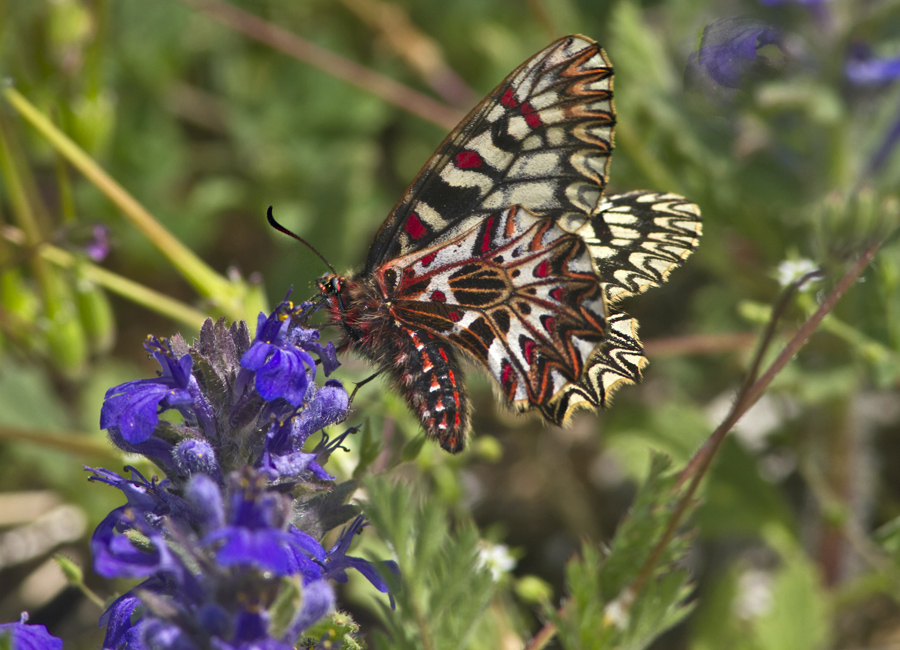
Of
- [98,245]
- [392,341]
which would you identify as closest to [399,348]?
[392,341]

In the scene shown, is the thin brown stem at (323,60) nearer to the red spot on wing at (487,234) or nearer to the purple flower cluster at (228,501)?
the red spot on wing at (487,234)

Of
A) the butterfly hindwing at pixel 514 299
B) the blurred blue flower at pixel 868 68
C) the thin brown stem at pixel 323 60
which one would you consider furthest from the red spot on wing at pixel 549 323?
the thin brown stem at pixel 323 60

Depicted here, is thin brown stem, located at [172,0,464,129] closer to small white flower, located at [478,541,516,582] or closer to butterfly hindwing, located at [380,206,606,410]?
butterfly hindwing, located at [380,206,606,410]

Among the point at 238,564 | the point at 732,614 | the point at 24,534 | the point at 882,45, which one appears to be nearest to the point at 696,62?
the point at 882,45

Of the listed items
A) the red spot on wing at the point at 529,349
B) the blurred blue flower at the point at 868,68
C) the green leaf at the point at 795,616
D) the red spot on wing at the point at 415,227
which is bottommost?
the green leaf at the point at 795,616

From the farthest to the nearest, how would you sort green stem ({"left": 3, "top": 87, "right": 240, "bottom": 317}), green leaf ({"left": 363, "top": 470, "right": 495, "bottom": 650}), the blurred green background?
the blurred green background
green stem ({"left": 3, "top": 87, "right": 240, "bottom": 317})
green leaf ({"left": 363, "top": 470, "right": 495, "bottom": 650})

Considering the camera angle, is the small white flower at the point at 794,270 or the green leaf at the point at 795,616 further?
the green leaf at the point at 795,616

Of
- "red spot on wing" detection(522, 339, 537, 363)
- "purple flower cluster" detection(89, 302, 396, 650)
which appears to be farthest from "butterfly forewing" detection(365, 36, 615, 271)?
"purple flower cluster" detection(89, 302, 396, 650)
